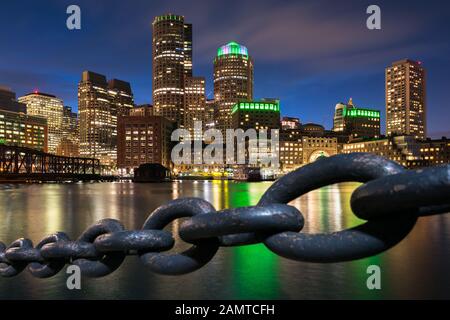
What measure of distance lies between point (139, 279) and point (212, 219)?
6062 mm

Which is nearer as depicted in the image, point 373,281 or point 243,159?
point 373,281

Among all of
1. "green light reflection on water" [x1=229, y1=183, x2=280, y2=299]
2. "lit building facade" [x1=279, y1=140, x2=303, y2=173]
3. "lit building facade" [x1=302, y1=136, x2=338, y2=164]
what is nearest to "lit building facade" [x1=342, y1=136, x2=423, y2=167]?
"lit building facade" [x1=302, y1=136, x2=338, y2=164]

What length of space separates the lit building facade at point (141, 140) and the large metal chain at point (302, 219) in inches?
6830

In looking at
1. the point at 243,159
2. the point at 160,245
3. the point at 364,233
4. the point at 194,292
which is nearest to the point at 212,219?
the point at 160,245

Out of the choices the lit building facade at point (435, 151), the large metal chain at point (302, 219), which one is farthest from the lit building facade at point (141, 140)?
the large metal chain at point (302, 219)

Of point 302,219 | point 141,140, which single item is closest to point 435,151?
point 141,140

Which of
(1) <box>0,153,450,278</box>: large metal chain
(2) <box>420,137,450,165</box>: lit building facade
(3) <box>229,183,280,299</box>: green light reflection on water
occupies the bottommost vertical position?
(3) <box>229,183,280,299</box>: green light reflection on water

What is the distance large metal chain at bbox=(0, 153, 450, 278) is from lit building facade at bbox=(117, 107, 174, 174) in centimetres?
17348

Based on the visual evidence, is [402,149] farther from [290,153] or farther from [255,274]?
[255,274]

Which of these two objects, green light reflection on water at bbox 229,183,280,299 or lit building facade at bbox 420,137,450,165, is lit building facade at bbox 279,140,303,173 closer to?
lit building facade at bbox 420,137,450,165

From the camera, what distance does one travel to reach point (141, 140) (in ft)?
570

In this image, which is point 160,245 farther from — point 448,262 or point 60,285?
point 448,262

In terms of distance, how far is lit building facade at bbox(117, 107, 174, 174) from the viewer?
568 feet

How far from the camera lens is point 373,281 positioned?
6.72 metres
